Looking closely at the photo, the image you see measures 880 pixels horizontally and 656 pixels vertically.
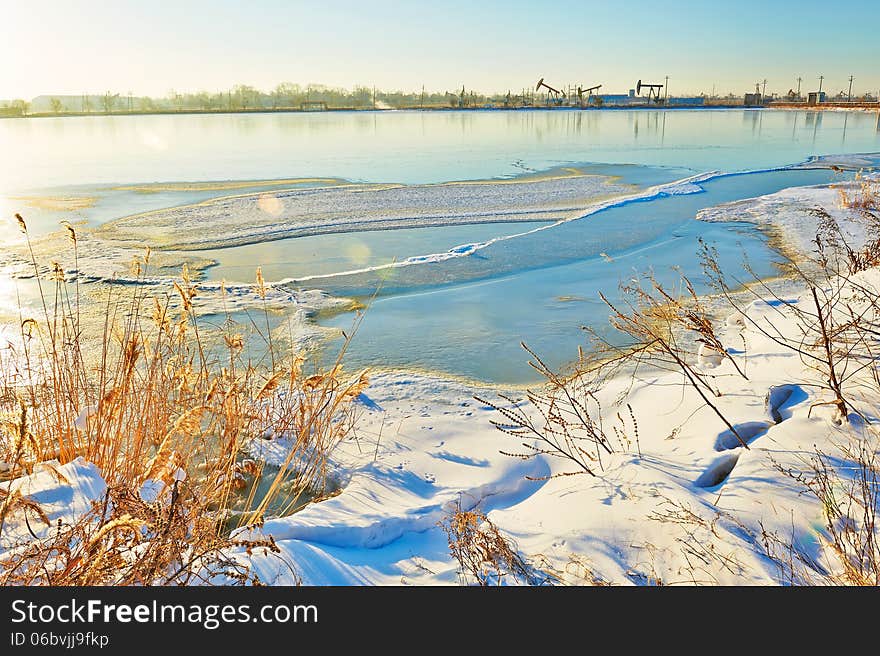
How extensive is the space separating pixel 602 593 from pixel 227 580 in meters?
1.20

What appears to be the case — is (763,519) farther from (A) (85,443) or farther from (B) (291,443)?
(A) (85,443)

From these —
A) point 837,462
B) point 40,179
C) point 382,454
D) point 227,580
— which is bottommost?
point 382,454

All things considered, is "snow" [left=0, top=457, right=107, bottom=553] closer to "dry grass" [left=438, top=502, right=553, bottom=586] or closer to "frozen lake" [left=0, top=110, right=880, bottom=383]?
"dry grass" [left=438, top=502, right=553, bottom=586]

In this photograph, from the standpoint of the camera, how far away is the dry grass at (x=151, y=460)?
5.52 ft

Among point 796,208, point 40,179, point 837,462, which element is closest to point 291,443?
point 837,462

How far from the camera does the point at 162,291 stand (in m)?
6.75

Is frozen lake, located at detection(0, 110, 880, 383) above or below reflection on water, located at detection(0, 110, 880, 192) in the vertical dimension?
below

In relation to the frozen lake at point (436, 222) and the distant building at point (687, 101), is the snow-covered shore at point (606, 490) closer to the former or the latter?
the frozen lake at point (436, 222)

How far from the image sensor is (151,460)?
96.2 inches

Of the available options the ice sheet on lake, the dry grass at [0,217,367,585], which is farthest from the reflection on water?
the dry grass at [0,217,367,585]

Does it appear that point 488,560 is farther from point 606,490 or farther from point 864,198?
point 864,198

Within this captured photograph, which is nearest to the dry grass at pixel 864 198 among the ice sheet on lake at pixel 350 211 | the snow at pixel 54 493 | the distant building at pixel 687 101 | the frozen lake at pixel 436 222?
the frozen lake at pixel 436 222

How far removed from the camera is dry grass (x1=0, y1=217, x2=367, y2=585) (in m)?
1.68

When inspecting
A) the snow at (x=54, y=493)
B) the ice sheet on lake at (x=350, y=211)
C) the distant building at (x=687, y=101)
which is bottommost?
the snow at (x=54, y=493)
